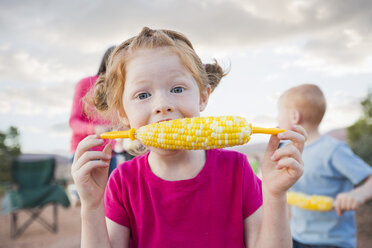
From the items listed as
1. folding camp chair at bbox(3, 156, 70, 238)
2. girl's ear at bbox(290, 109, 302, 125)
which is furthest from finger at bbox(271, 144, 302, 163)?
folding camp chair at bbox(3, 156, 70, 238)

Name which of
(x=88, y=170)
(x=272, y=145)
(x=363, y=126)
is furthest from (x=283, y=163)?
(x=363, y=126)

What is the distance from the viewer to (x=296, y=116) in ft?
11.9

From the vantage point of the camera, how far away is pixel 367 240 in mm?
6070

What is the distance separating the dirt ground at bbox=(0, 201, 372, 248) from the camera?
654 centimetres

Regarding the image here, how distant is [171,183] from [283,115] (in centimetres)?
246

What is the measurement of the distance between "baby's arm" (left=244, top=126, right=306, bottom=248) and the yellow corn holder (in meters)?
0.10

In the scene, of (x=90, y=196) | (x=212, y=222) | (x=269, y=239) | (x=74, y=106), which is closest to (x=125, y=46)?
(x=90, y=196)

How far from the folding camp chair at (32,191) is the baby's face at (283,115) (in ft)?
23.4

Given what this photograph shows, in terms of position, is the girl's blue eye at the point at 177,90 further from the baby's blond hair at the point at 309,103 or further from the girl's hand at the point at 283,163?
the baby's blond hair at the point at 309,103

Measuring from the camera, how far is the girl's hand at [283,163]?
1509 mm

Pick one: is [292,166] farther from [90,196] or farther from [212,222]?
[90,196]

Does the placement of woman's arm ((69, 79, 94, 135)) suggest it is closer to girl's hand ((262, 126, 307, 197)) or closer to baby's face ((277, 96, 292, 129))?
baby's face ((277, 96, 292, 129))

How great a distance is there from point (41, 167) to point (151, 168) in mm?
8235

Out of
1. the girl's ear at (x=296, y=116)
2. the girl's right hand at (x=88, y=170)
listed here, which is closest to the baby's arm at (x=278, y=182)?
the girl's right hand at (x=88, y=170)
